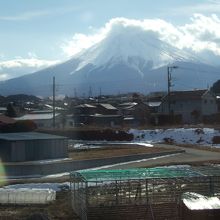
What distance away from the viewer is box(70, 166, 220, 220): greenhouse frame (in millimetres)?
15109

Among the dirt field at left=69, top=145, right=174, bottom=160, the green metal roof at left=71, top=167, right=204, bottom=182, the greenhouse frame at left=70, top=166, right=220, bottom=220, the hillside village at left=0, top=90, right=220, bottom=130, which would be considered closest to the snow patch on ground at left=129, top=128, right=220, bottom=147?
the dirt field at left=69, top=145, right=174, bottom=160

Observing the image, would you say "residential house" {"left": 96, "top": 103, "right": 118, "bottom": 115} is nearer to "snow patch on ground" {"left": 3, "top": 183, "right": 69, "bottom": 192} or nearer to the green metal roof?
"snow patch on ground" {"left": 3, "top": 183, "right": 69, "bottom": 192}

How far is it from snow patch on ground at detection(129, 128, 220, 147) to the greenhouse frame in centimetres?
2996

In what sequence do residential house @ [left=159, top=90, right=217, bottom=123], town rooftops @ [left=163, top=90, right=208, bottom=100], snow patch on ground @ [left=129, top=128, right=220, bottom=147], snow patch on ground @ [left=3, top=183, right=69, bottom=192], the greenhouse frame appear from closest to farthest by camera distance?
the greenhouse frame, snow patch on ground @ [left=3, top=183, right=69, bottom=192], snow patch on ground @ [left=129, top=128, right=220, bottom=147], residential house @ [left=159, top=90, right=217, bottom=123], town rooftops @ [left=163, top=90, right=208, bottom=100]

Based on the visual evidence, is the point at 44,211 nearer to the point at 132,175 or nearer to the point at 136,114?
the point at 132,175

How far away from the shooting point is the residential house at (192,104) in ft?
246

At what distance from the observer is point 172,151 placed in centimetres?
3697

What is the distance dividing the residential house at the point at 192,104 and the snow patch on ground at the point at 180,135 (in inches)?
843

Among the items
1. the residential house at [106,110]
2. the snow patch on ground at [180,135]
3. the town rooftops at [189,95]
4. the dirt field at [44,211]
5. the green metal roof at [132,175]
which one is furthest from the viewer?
the residential house at [106,110]

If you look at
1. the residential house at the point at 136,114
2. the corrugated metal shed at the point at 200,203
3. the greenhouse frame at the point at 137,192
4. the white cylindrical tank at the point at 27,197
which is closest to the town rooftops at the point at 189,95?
the residential house at the point at 136,114

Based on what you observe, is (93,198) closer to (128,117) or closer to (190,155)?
(190,155)

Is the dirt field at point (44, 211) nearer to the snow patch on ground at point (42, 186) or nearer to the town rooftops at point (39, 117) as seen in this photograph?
the snow patch on ground at point (42, 186)

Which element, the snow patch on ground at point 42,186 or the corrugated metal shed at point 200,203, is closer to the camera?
the corrugated metal shed at point 200,203

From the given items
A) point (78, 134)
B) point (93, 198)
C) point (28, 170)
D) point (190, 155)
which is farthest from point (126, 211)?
point (78, 134)
